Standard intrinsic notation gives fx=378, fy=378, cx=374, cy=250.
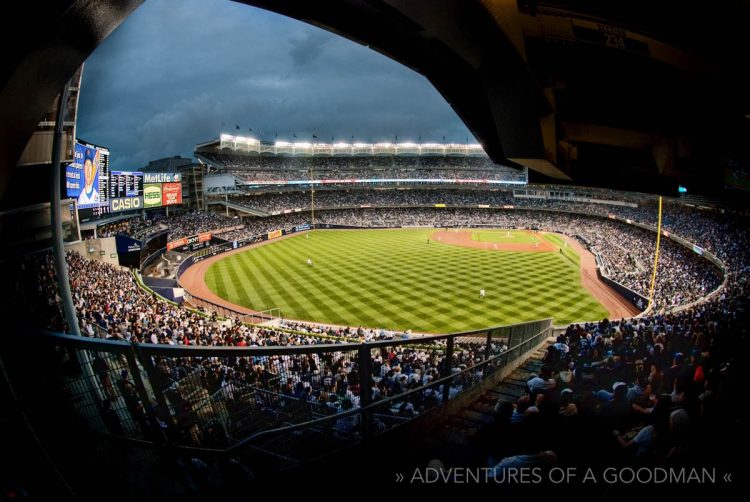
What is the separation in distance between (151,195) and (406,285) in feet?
110

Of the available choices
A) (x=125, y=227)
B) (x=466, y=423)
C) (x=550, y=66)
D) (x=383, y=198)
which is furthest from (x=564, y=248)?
(x=125, y=227)

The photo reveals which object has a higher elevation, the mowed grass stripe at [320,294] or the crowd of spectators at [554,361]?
the crowd of spectators at [554,361]

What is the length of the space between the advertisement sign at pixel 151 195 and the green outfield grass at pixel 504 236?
4135 cm

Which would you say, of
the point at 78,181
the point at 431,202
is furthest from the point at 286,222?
the point at 78,181

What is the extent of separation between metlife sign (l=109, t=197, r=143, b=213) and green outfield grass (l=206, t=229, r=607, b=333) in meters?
11.9

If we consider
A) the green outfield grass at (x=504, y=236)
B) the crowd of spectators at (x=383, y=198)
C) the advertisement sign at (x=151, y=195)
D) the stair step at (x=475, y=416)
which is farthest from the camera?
the crowd of spectators at (x=383, y=198)

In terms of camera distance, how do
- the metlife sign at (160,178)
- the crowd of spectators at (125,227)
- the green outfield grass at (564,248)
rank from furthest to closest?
the metlife sign at (160,178), the green outfield grass at (564,248), the crowd of spectators at (125,227)

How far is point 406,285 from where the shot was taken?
30.1 meters

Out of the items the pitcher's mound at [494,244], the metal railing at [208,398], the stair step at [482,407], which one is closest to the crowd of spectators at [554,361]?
the metal railing at [208,398]

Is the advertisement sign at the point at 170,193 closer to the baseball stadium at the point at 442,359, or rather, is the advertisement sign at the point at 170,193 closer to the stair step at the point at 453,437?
the baseball stadium at the point at 442,359

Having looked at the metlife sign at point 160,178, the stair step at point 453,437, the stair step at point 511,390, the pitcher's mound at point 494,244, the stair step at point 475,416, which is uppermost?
the metlife sign at point 160,178

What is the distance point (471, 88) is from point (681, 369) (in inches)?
249

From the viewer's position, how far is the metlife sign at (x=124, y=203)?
1476 inches

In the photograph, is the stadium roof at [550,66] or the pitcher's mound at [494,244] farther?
the pitcher's mound at [494,244]
